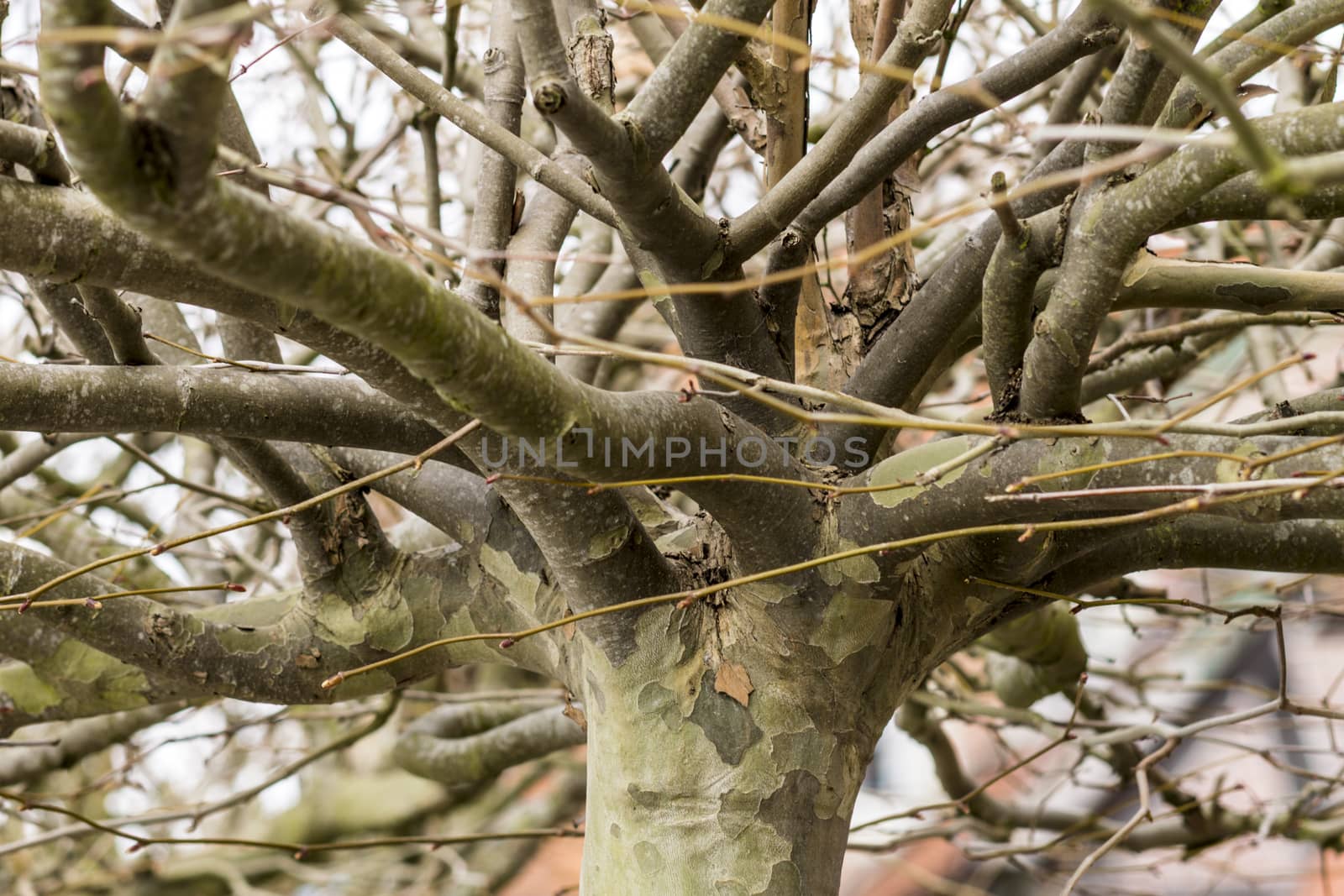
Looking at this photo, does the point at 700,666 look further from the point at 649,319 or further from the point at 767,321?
the point at 649,319

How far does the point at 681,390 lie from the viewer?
1.28 metres

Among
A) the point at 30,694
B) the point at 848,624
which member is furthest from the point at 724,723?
the point at 30,694

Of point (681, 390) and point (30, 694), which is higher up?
point (681, 390)

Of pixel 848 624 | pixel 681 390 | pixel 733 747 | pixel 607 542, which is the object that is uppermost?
pixel 681 390

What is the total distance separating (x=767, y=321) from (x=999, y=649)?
149 centimetres

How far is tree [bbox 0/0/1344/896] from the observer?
37.1 inches

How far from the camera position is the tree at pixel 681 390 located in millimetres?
941

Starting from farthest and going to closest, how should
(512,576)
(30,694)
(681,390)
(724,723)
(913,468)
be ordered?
(30,694) < (512,576) < (724,723) < (913,468) < (681,390)

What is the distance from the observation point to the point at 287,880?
4980mm

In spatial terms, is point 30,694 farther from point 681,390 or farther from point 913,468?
point 913,468

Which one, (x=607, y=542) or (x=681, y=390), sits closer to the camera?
(x=681, y=390)

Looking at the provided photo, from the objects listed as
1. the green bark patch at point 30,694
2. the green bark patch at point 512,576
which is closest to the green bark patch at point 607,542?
the green bark patch at point 512,576

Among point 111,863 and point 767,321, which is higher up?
point 767,321

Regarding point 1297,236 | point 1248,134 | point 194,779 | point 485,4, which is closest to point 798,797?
point 1248,134
